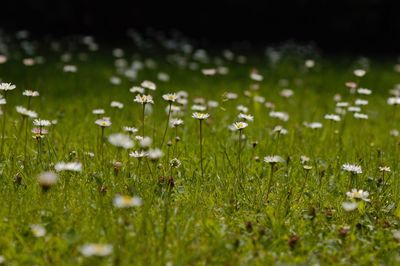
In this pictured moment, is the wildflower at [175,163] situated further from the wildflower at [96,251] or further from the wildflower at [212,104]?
the wildflower at [212,104]

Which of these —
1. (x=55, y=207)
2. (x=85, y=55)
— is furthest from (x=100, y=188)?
(x=85, y=55)

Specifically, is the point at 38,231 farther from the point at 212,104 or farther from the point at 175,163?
the point at 212,104

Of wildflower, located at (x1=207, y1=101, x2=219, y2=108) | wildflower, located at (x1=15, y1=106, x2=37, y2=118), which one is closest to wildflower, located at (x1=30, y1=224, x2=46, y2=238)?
wildflower, located at (x1=15, y1=106, x2=37, y2=118)

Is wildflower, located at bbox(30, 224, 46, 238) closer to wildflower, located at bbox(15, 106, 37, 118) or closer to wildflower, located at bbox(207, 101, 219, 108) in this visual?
wildflower, located at bbox(15, 106, 37, 118)

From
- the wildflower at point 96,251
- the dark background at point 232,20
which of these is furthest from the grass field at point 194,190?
the dark background at point 232,20

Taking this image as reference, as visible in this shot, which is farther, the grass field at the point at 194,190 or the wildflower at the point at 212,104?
the wildflower at the point at 212,104

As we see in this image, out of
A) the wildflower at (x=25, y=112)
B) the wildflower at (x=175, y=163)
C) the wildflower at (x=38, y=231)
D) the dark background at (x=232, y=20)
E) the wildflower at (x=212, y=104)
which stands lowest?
the dark background at (x=232, y=20)

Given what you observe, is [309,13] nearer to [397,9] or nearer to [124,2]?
[397,9]

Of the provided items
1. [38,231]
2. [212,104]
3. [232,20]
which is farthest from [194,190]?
[232,20]
